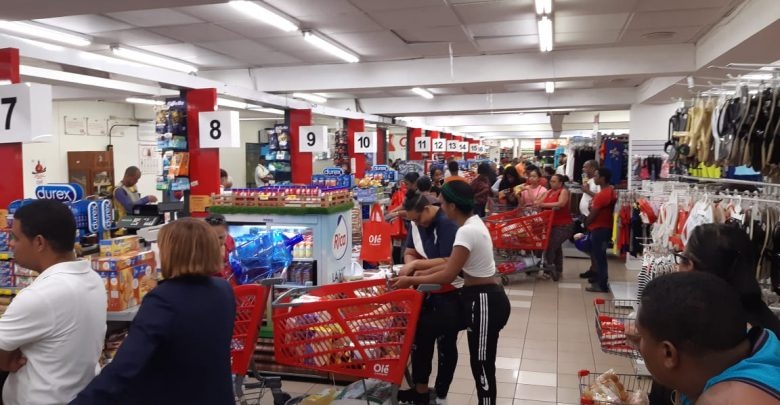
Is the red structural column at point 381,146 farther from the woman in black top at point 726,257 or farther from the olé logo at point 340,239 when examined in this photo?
the woman in black top at point 726,257

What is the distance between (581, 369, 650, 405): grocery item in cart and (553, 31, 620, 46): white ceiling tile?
5.72 meters

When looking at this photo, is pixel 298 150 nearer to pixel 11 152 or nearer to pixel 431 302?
pixel 11 152

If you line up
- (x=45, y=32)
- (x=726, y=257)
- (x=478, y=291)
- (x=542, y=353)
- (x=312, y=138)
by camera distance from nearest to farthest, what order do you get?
1. (x=726, y=257)
2. (x=478, y=291)
3. (x=542, y=353)
4. (x=45, y=32)
5. (x=312, y=138)

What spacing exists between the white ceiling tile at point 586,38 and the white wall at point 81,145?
35.9 ft

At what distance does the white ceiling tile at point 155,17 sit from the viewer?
6848 mm

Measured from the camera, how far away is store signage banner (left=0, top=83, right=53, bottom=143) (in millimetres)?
5059

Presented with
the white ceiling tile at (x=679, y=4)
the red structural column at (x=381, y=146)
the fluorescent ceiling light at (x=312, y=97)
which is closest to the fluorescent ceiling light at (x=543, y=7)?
the white ceiling tile at (x=679, y=4)

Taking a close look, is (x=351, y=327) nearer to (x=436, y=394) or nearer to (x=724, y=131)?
(x=436, y=394)

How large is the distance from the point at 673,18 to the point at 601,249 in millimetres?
3056

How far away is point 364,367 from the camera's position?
11.7 feet

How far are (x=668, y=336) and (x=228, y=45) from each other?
8508mm

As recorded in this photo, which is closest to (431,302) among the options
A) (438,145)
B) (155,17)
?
(155,17)

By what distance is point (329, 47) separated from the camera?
9031 millimetres

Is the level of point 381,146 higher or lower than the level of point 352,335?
higher
